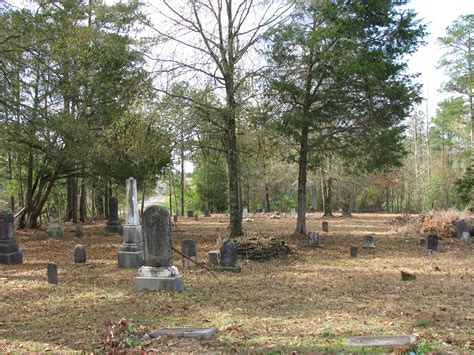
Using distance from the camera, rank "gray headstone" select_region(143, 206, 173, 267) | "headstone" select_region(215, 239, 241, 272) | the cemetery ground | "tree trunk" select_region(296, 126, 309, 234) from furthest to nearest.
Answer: "tree trunk" select_region(296, 126, 309, 234) → "headstone" select_region(215, 239, 241, 272) → "gray headstone" select_region(143, 206, 173, 267) → the cemetery ground

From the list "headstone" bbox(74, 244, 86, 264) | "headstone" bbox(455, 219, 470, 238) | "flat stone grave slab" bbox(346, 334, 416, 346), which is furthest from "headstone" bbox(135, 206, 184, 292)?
"headstone" bbox(455, 219, 470, 238)

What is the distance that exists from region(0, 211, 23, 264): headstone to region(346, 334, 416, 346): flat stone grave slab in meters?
10.4

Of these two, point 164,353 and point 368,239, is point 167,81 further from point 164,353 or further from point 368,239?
point 164,353

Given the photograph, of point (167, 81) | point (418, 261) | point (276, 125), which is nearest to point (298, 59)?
point (276, 125)

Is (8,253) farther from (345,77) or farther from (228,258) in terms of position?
(345,77)

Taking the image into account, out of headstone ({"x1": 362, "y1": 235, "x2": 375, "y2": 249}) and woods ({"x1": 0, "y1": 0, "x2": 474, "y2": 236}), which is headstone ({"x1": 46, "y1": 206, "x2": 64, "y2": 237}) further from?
headstone ({"x1": 362, "y1": 235, "x2": 375, "y2": 249})

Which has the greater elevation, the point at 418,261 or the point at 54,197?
the point at 54,197

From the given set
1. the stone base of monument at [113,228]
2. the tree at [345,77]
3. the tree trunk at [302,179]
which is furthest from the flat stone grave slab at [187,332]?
the stone base of monument at [113,228]

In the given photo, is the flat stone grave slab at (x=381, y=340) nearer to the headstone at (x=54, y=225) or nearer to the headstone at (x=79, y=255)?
the headstone at (x=79, y=255)

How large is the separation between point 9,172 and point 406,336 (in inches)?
1248

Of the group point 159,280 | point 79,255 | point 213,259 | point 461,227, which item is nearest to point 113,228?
point 79,255

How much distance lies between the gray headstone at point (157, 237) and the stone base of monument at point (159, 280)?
13cm

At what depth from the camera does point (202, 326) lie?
6480 millimetres

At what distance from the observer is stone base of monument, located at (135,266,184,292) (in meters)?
8.88
